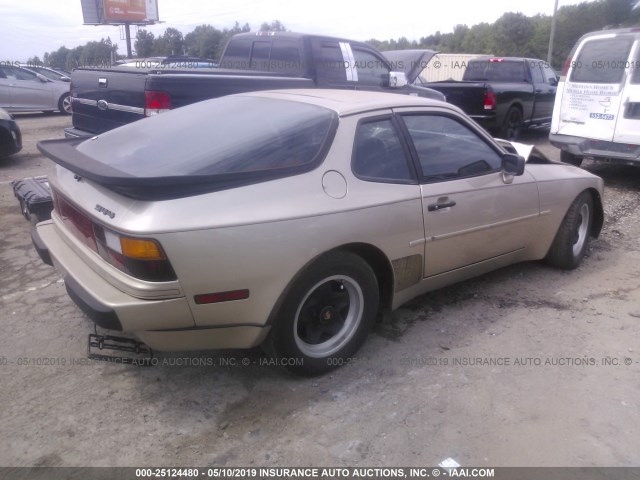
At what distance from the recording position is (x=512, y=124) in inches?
438

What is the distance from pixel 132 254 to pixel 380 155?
1.52 meters

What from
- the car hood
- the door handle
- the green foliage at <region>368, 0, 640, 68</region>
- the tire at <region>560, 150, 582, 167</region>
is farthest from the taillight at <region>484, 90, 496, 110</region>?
the green foliage at <region>368, 0, 640, 68</region>

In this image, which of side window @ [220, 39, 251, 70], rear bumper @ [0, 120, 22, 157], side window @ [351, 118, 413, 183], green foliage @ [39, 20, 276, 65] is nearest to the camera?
side window @ [351, 118, 413, 183]

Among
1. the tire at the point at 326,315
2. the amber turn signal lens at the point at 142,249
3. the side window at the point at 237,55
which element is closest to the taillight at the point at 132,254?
the amber turn signal lens at the point at 142,249

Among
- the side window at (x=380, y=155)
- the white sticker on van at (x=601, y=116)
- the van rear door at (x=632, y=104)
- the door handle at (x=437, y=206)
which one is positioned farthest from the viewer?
the white sticker on van at (x=601, y=116)

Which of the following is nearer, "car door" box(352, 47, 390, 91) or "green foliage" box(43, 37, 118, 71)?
"car door" box(352, 47, 390, 91)

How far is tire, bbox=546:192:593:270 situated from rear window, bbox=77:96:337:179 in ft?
8.00

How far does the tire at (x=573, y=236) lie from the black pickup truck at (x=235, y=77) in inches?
145

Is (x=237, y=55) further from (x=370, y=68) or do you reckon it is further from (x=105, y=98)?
(x=105, y=98)

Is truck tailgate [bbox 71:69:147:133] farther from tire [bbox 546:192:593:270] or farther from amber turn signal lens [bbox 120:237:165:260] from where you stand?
tire [bbox 546:192:593:270]

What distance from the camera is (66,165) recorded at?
288 centimetres

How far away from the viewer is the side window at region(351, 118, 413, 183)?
308 cm

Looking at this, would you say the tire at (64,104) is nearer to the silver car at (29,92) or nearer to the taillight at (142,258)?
the silver car at (29,92)

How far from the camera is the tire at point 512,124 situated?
35.5 ft
